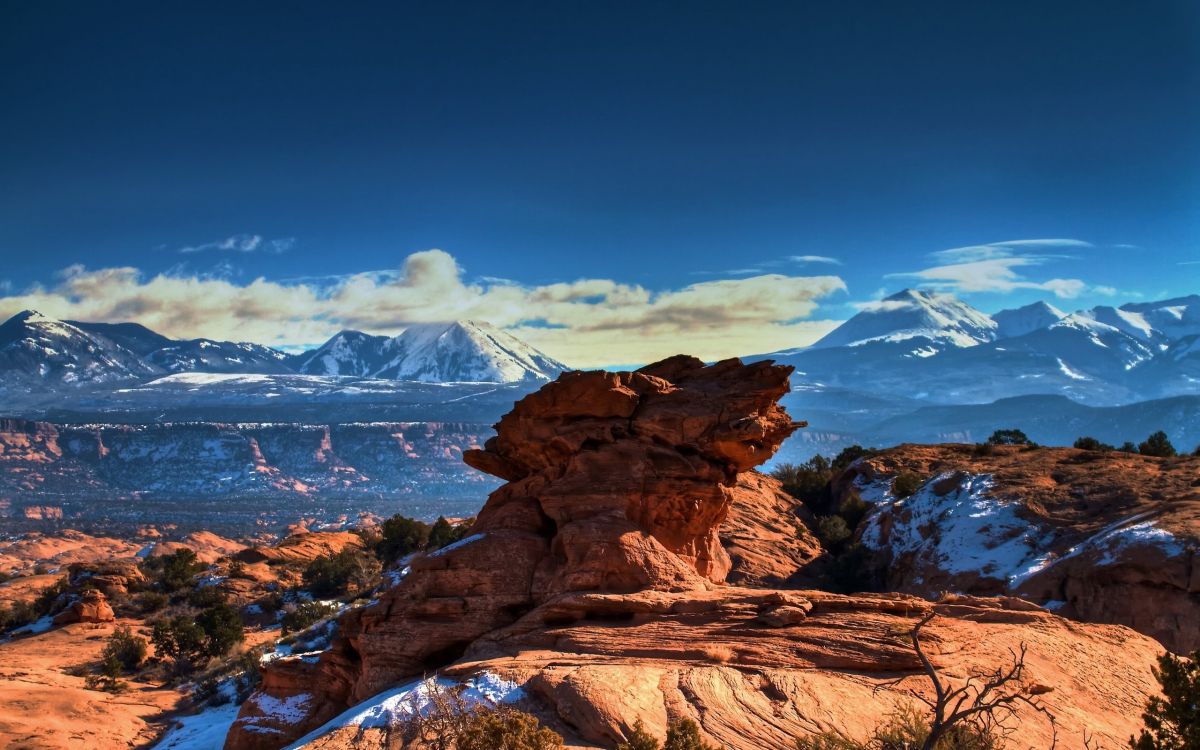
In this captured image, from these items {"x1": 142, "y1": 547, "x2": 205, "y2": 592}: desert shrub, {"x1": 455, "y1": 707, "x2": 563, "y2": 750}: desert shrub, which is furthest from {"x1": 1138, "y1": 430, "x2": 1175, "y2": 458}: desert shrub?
{"x1": 142, "y1": 547, "x2": 205, "y2": 592}: desert shrub

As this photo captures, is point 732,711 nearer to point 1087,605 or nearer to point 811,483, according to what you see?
point 1087,605

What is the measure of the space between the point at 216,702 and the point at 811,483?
39.6 m

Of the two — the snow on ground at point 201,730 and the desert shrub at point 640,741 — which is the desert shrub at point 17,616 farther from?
the desert shrub at point 640,741

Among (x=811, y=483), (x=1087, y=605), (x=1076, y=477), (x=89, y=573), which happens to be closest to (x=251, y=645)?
(x=89, y=573)

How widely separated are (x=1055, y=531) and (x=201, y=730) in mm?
37820

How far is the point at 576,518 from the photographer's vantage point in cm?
2923

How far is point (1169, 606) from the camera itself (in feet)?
102

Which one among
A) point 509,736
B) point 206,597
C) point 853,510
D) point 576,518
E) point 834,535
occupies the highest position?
point 576,518

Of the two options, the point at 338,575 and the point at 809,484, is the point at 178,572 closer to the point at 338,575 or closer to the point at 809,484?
the point at 338,575

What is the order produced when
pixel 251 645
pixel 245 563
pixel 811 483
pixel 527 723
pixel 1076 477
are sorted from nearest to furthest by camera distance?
pixel 527 723 < pixel 1076 477 < pixel 251 645 < pixel 811 483 < pixel 245 563

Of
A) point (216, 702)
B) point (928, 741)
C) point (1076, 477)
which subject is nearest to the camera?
point (928, 741)

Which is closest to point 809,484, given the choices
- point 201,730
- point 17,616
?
point 201,730

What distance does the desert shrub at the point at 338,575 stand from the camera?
60094 mm

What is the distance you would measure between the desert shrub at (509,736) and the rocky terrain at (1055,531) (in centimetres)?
2458
